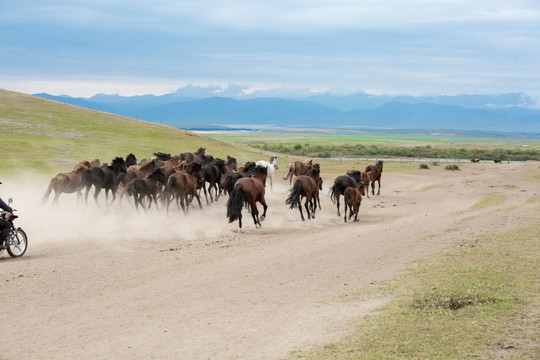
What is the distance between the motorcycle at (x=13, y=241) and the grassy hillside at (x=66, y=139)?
72.3 feet

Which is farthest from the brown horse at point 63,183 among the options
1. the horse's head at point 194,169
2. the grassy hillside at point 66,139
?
the grassy hillside at point 66,139

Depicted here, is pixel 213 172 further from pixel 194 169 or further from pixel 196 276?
pixel 196 276

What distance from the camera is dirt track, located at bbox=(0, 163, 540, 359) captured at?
335 inches

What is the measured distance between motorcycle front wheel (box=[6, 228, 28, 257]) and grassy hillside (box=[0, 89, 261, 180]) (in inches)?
866

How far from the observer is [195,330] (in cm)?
892

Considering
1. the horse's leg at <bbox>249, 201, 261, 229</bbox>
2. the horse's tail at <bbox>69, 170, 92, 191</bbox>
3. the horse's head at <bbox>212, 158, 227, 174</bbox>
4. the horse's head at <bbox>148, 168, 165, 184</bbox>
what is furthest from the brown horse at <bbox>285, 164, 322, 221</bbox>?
the horse's tail at <bbox>69, 170, 92, 191</bbox>

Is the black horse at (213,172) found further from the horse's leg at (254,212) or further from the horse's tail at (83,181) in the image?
the horse's leg at (254,212)

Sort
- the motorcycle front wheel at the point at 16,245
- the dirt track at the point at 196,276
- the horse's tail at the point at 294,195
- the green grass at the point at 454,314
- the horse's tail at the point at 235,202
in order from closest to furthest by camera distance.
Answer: the green grass at the point at 454,314, the dirt track at the point at 196,276, the motorcycle front wheel at the point at 16,245, the horse's tail at the point at 235,202, the horse's tail at the point at 294,195

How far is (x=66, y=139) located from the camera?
2215 inches

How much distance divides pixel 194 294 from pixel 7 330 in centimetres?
321

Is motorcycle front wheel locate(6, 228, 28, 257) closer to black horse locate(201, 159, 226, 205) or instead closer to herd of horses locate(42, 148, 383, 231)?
herd of horses locate(42, 148, 383, 231)

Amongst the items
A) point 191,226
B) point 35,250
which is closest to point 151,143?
point 191,226

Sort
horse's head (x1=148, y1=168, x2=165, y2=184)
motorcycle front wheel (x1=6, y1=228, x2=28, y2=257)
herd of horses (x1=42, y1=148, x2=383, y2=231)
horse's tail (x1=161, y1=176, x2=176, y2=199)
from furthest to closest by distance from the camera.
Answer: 1. horse's head (x1=148, y1=168, x2=165, y2=184)
2. horse's tail (x1=161, y1=176, x2=176, y2=199)
3. herd of horses (x1=42, y1=148, x2=383, y2=231)
4. motorcycle front wheel (x1=6, y1=228, x2=28, y2=257)

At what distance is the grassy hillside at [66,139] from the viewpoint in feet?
145
